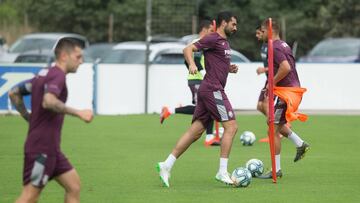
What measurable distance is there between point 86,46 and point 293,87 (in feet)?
78.2

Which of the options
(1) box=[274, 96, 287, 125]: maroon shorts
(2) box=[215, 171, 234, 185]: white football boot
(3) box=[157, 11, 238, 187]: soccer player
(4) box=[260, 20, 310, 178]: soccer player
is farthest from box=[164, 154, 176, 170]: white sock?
(1) box=[274, 96, 287, 125]: maroon shorts

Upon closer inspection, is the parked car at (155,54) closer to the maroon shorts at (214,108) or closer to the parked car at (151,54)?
the parked car at (151,54)

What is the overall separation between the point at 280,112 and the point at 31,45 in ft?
74.6

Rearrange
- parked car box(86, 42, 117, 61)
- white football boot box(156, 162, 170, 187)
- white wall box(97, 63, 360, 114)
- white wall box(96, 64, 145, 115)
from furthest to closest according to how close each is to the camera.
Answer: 1. parked car box(86, 42, 117, 61)
2. white wall box(97, 63, 360, 114)
3. white wall box(96, 64, 145, 115)
4. white football boot box(156, 162, 170, 187)

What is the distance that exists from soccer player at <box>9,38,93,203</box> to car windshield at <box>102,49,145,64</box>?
20252 mm

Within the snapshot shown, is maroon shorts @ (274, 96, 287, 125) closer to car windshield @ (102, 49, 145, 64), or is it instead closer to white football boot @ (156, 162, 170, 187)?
white football boot @ (156, 162, 170, 187)

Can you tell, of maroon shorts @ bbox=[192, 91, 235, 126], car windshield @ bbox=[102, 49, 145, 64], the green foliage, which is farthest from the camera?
the green foliage

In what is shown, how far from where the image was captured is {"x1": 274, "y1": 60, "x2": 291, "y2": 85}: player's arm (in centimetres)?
1252

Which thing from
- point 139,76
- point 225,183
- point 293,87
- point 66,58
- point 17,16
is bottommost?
point 17,16

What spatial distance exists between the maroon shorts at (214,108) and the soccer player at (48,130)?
3545 mm

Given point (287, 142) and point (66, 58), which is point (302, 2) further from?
point (66, 58)

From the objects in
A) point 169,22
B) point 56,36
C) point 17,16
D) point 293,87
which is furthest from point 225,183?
point 17,16

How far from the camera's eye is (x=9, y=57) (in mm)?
33344

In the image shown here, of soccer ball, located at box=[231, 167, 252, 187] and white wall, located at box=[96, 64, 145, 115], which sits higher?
soccer ball, located at box=[231, 167, 252, 187]
